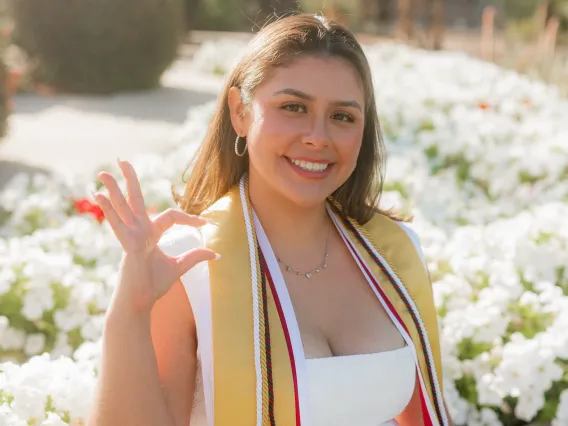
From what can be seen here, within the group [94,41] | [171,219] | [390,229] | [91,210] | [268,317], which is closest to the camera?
[171,219]

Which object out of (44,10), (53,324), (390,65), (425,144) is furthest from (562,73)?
(53,324)

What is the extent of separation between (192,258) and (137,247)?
16cm

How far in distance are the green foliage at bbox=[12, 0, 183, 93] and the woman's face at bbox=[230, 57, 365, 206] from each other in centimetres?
1106

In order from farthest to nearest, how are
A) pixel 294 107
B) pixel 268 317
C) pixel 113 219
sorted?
pixel 294 107
pixel 268 317
pixel 113 219

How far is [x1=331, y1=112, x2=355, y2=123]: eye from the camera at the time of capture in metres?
2.16

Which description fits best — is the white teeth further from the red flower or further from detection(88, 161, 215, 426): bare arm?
the red flower

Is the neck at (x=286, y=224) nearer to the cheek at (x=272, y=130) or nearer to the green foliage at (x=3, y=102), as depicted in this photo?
the cheek at (x=272, y=130)

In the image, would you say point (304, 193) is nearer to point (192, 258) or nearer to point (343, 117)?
point (343, 117)

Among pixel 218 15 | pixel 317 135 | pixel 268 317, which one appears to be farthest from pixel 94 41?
pixel 218 15

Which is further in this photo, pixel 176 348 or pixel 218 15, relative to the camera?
pixel 218 15

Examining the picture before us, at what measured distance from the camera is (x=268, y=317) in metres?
2.02

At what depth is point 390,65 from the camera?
1238 centimetres

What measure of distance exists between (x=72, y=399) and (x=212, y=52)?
1392 centimetres

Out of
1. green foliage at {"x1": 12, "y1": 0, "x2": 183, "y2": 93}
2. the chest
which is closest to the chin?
the chest
